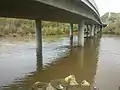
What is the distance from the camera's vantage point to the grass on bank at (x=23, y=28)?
86.8m

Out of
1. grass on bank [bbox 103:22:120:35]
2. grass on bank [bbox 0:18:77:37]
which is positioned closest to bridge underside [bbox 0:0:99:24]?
grass on bank [bbox 0:18:77:37]

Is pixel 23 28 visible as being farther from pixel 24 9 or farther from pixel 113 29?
pixel 24 9

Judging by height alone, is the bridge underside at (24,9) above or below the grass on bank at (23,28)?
above

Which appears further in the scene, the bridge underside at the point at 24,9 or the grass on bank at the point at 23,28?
the grass on bank at the point at 23,28

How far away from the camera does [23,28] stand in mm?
94000

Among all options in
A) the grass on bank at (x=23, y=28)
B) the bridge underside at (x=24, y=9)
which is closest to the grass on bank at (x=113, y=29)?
the grass on bank at (x=23, y=28)

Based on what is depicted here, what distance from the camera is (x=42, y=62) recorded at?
27.9m

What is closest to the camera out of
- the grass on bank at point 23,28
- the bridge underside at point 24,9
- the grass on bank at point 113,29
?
the bridge underside at point 24,9

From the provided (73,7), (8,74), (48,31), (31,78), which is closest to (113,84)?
(31,78)

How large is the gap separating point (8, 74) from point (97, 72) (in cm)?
716

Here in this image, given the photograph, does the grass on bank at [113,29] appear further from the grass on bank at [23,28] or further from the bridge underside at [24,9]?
the bridge underside at [24,9]

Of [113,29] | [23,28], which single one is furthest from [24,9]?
[113,29]

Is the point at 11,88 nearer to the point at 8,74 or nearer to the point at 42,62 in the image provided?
the point at 8,74

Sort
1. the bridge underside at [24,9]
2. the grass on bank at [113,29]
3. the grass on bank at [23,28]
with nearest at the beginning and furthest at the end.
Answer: the bridge underside at [24,9] → the grass on bank at [23,28] → the grass on bank at [113,29]
